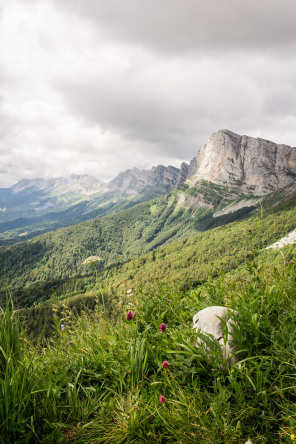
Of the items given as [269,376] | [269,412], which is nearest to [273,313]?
[269,376]

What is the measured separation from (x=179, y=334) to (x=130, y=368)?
858 millimetres

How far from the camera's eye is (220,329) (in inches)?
126

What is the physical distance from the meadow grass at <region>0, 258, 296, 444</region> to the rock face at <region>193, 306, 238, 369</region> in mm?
116

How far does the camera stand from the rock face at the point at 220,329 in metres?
2.87

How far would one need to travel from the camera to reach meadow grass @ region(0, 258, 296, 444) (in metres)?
2.13

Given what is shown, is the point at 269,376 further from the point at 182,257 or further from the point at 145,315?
the point at 182,257

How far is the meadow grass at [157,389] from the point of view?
2.13 m

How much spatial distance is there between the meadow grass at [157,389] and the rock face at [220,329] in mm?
116

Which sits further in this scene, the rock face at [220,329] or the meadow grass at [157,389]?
the rock face at [220,329]

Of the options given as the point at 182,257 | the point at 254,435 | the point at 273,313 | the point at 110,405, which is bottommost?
the point at 182,257

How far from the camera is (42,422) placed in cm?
235

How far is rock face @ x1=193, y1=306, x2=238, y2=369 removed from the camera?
2867 mm

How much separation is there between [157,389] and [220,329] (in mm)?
1213

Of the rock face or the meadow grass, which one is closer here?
the meadow grass
